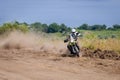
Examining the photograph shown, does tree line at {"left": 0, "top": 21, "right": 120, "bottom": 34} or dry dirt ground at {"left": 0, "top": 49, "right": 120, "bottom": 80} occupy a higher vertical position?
tree line at {"left": 0, "top": 21, "right": 120, "bottom": 34}

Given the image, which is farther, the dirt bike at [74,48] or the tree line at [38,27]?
the tree line at [38,27]

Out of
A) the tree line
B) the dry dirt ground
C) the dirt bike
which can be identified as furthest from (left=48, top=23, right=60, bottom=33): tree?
the dry dirt ground

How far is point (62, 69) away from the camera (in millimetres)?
18531

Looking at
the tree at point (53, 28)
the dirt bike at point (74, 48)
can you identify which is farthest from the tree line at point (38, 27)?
the dirt bike at point (74, 48)

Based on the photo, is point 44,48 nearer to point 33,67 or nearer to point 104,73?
point 33,67

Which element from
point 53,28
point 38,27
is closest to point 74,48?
point 38,27

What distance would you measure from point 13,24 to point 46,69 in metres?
25.3

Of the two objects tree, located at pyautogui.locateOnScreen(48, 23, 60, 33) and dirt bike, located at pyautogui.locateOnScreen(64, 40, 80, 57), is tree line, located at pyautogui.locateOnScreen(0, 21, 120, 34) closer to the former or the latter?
tree, located at pyautogui.locateOnScreen(48, 23, 60, 33)

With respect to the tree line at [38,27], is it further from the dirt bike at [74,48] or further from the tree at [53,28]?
the dirt bike at [74,48]

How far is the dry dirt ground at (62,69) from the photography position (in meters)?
16.3

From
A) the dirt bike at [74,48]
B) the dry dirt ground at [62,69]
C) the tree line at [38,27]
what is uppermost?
the tree line at [38,27]

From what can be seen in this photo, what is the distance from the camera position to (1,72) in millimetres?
17250

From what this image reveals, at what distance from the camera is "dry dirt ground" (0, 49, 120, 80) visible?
16344mm

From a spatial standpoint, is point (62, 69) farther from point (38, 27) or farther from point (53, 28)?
point (53, 28)
